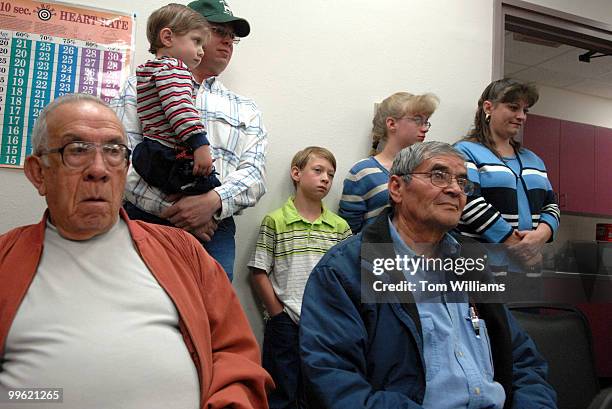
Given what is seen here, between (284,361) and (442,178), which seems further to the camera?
(284,361)

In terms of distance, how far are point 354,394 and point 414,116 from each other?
159cm

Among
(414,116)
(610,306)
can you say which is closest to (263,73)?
(414,116)

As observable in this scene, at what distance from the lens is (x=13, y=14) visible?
200 centimetres

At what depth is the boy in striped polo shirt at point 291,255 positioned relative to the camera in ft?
7.07

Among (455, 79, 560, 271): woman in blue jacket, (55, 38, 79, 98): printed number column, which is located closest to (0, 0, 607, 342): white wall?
(55, 38, 79, 98): printed number column

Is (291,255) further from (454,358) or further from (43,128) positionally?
(43,128)

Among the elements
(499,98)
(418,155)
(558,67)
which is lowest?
(418,155)

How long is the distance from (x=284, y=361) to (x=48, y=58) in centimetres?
159

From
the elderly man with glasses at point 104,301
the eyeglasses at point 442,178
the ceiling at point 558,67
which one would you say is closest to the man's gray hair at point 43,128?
the elderly man with glasses at point 104,301

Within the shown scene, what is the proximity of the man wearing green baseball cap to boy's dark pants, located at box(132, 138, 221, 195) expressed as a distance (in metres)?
0.04

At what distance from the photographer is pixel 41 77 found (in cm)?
203

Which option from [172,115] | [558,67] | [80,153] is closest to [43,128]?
[80,153]

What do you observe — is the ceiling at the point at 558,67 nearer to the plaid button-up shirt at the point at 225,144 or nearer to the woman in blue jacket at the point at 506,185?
the woman in blue jacket at the point at 506,185

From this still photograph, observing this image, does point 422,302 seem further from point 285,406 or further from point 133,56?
point 133,56
